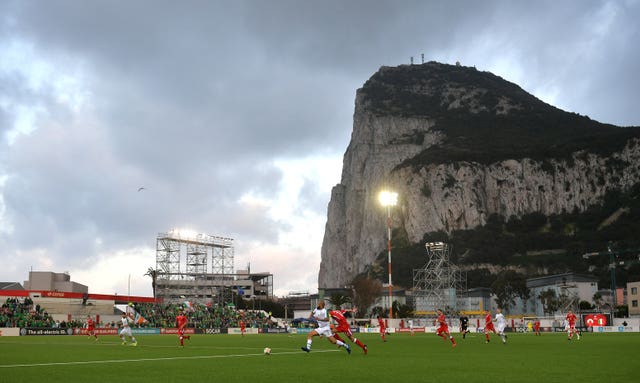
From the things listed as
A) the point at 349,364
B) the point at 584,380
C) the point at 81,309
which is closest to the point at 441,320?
the point at 349,364

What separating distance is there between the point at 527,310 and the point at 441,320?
145m

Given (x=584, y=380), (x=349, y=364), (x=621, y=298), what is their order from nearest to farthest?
(x=584, y=380)
(x=349, y=364)
(x=621, y=298)

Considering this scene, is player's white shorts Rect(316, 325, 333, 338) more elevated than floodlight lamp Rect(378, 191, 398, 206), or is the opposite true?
floodlight lamp Rect(378, 191, 398, 206)

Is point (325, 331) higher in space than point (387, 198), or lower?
lower

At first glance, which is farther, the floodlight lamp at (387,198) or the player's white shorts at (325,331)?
the floodlight lamp at (387,198)

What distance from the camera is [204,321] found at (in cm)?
10038

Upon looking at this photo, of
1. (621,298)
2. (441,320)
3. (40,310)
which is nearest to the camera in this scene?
(441,320)

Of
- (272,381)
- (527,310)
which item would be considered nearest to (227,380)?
(272,381)

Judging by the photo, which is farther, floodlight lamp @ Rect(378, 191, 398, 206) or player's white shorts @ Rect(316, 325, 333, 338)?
floodlight lamp @ Rect(378, 191, 398, 206)

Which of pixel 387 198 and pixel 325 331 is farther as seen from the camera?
pixel 387 198

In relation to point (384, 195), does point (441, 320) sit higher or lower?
lower

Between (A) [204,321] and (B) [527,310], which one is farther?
(B) [527,310]

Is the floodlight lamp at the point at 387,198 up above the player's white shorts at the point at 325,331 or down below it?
above

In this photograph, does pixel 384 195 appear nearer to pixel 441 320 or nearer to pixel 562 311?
pixel 441 320
